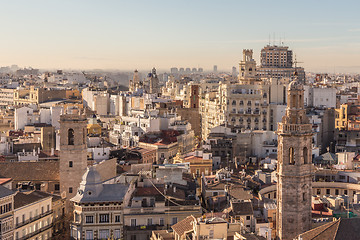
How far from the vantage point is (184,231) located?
2958 centimetres

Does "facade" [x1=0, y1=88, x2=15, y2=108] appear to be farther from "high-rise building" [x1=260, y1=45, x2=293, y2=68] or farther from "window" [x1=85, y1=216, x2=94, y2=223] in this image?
"window" [x1=85, y1=216, x2=94, y2=223]

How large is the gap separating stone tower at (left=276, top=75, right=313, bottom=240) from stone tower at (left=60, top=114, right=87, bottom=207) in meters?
14.7

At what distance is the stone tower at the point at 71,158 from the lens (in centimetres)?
3978

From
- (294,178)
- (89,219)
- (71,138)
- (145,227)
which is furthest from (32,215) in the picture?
(294,178)

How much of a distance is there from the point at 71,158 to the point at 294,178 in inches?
625

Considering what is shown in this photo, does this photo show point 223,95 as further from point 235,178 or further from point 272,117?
point 235,178

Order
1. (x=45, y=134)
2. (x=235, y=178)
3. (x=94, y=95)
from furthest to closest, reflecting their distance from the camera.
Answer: (x=94, y=95) → (x=45, y=134) → (x=235, y=178)

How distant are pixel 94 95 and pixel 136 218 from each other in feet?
222

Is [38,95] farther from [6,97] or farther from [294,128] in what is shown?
[294,128]

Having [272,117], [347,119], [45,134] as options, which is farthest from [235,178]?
[347,119]

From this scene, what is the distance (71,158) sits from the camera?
3984 cm

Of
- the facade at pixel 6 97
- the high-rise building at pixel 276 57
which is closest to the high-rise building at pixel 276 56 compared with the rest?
the high-rise building at pixel 276 57

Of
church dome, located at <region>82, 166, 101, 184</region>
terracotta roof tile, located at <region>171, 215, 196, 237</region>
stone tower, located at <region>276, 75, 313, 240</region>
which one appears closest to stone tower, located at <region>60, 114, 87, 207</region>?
church dome, located at <region>82, 166, 101, 184</region>

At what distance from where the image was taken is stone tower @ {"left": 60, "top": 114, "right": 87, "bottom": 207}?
39.8 metres
